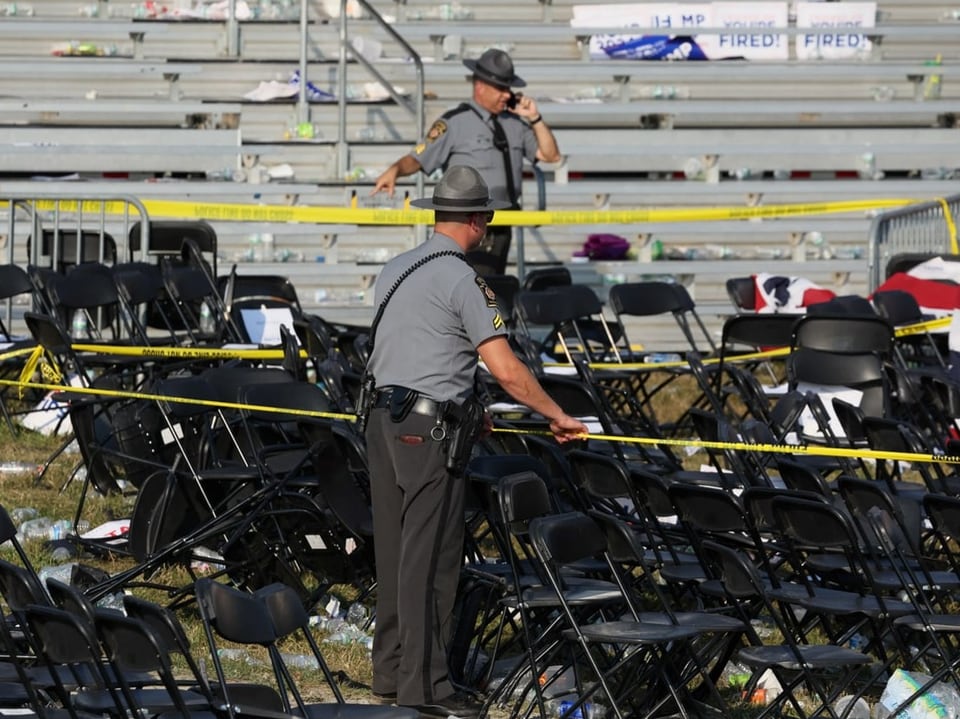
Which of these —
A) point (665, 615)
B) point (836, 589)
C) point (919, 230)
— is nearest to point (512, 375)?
point (665, 615)

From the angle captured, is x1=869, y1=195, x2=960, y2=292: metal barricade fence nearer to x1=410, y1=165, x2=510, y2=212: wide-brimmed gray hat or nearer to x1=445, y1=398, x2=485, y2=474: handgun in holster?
x1=410, y1=165, x2=510, y2=212: wide-brimmed gray hat

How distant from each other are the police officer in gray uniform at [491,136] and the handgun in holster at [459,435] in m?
6.13

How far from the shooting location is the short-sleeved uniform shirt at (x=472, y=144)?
12562mm

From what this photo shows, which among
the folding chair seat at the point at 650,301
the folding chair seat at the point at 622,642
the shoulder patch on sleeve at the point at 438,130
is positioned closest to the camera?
the folding chair seat at the point at 622,642

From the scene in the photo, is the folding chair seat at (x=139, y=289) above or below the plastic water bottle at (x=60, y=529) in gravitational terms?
above

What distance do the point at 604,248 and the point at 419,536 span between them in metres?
9.49

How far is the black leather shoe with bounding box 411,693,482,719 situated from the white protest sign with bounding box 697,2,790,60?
11.6 metres

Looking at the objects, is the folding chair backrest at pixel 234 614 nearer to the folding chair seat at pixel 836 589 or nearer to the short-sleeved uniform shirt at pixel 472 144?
the folding chair seat at pixel 836 589

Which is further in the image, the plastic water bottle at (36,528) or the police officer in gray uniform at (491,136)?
the police officer in gray uniform at (491,136)

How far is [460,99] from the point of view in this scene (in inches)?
651

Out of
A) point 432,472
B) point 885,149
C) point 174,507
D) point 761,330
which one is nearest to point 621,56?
point 885,149

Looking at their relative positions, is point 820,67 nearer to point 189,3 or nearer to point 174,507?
point 189,3

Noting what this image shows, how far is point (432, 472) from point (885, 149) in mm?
11215

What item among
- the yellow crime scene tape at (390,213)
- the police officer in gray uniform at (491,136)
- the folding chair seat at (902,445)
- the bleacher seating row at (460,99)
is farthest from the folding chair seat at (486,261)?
the folding chair seat at (902,445)
